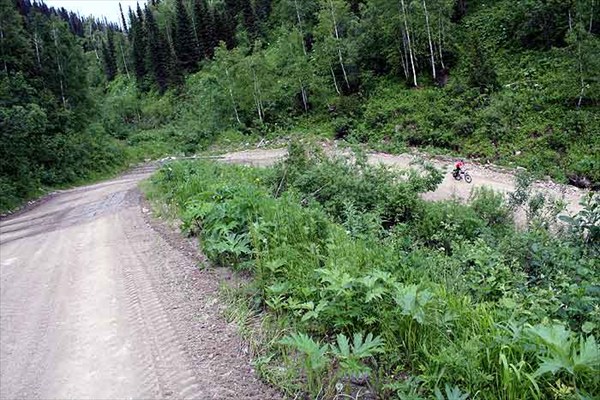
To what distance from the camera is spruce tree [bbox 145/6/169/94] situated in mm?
66000

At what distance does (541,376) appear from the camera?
8.55 feet

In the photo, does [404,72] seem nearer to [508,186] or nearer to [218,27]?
[508,186]

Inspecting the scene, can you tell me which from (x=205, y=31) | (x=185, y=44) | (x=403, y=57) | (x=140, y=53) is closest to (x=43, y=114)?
(x=403, y=57)

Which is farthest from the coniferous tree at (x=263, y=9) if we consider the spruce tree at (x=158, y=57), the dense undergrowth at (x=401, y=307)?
the dense undergrowth at (x=401, y=307)

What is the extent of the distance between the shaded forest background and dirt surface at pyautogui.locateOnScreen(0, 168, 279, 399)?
1293 cm

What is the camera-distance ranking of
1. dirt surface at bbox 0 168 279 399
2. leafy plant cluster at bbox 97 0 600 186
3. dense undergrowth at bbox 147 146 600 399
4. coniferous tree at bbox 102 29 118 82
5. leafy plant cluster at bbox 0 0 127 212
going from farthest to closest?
coniferous tree at bbox 102 29 118 82 → leafy plant cluster at bbox 97 0 600 186 → leafy plant cluster at bbox 0 0 127 212 → dirt surface at bbox 0 168 279 399 → dense undergrowth at bbox 147 146 600 399

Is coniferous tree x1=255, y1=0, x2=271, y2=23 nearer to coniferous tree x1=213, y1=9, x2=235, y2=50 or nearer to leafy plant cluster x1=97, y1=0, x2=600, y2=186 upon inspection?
coniferous tree x1=213, y1=9, x2=235, y2=50

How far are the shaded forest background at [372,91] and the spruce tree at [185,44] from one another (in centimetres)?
2236

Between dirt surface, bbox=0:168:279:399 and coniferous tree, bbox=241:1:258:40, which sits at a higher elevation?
coniferous tree, bbox=241:1:258:40

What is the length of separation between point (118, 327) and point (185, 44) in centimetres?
6987

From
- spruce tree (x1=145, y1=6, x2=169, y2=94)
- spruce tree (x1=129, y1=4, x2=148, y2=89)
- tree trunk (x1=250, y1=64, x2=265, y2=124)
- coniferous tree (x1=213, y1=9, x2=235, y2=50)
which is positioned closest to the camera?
tree trunk (x1=250, y1=64, x2=265, y2=124)

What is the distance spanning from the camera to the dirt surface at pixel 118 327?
11.8 ft

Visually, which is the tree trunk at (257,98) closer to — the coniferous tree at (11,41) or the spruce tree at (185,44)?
the coniferous tree at (11,41)

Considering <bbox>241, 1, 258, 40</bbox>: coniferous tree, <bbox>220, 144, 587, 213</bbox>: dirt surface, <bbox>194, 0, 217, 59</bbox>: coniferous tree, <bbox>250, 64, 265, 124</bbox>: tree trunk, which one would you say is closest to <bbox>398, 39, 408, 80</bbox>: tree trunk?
<bbox>220, 144, 587, 213</bbox>: dirt surface
